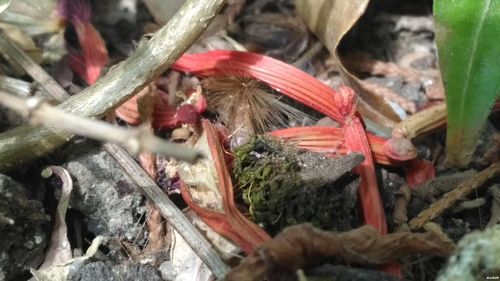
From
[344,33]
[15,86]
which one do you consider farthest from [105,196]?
[344,33]

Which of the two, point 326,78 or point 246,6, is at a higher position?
A: point 246,6

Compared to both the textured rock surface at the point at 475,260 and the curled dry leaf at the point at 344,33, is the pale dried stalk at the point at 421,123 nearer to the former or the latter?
the curled dry leaf at the point at 344,33

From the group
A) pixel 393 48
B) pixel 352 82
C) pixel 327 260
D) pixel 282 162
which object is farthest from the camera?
pixel 393 48

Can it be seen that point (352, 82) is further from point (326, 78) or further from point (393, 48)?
point (393, 48)

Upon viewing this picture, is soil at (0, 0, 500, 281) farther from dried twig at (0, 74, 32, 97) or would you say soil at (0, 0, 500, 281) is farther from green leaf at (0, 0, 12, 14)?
green leaf at (0, 0, 12, 14)

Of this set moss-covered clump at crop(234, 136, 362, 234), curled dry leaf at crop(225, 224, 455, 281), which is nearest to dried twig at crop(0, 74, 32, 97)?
moss-covered clump at crop(234, 136, 362, 234)

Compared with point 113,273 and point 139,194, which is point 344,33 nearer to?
point 139,194

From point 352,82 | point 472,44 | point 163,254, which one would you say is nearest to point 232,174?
point 163,254

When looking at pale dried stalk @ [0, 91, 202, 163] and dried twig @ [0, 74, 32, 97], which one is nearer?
pale dried stalk @ [0, 91, 202, 163]
